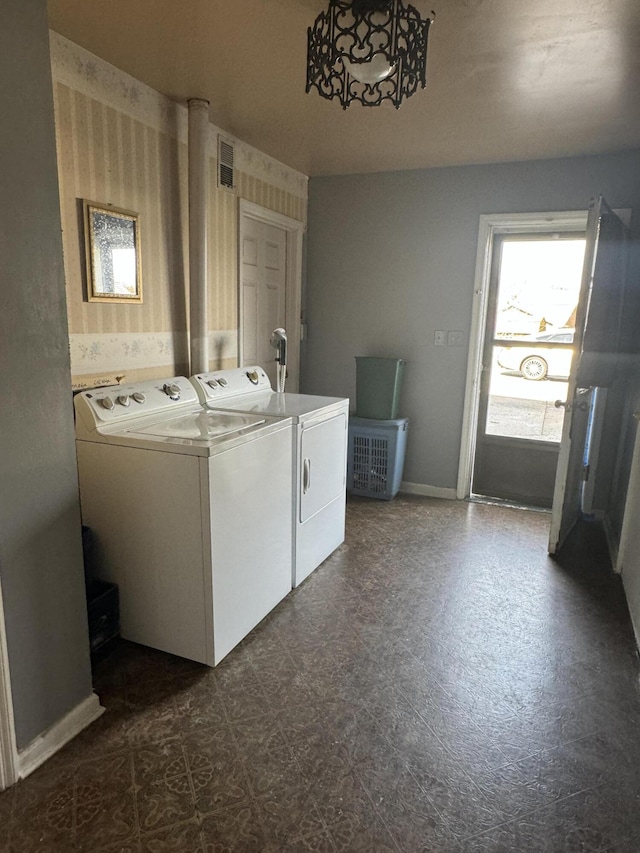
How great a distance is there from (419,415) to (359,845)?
301 cm

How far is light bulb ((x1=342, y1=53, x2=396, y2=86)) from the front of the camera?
1.66 metres

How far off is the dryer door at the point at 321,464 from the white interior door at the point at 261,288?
1.05m

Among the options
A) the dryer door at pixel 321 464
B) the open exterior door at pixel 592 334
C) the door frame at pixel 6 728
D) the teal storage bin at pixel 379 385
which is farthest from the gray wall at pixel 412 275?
the door frame at pixel 6 728

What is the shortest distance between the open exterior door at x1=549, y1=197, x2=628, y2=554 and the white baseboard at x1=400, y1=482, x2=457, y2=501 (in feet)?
3.16

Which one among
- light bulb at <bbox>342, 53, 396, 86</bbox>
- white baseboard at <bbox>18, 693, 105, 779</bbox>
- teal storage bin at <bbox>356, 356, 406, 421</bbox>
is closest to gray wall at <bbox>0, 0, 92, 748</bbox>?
white baseboard at <bbox>18, 693, 105, 779</bbox>

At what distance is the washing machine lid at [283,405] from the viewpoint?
2.52 m

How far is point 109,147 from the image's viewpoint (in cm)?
240

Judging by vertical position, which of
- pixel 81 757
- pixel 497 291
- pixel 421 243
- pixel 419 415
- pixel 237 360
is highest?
pixel 421 243

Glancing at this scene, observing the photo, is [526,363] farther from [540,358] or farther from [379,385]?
[379,385]

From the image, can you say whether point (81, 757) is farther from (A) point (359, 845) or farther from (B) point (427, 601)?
(B) point (427, 601)

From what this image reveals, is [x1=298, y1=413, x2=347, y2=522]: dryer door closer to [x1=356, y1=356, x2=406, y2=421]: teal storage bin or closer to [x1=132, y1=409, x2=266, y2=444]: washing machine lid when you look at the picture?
[x1=132, y1=409, x2=266, y2=444]: washing machine lid

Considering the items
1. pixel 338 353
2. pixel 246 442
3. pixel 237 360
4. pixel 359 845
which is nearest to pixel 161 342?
pixel 237 360

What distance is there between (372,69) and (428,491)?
9.82 ft

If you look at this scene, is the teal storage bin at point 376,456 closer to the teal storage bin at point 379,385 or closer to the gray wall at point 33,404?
the teal storage bin at point 379,385
